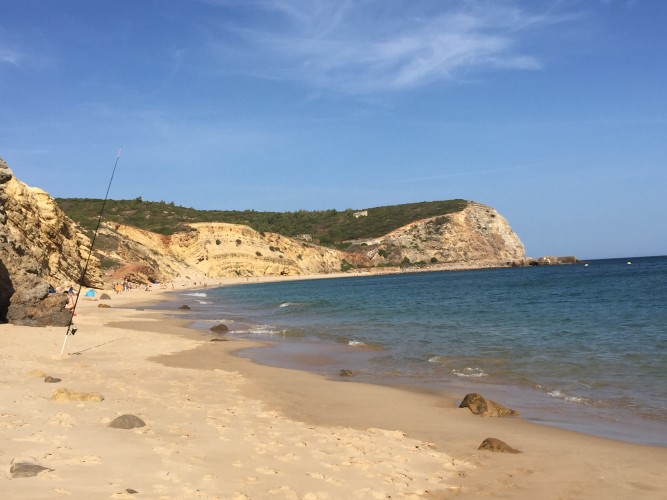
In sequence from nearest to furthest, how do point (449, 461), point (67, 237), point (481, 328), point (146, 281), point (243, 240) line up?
point (449, 461)
point (481, 328)
point (67, 237)
point (146, 281)
point (243, 240)

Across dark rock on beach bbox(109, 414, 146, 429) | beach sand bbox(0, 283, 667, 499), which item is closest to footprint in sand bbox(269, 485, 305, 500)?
beach sand bbox(0, 283, 667, 499)

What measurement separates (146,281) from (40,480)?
6036 centimetres

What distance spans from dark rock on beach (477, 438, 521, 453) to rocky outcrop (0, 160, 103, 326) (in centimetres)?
1566

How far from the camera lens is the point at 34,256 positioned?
105 feet

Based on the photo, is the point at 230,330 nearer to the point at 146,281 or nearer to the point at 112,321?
the point at 112,321

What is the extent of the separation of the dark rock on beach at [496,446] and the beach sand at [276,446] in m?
0.11

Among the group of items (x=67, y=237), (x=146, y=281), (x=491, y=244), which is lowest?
(x=146, y=281)

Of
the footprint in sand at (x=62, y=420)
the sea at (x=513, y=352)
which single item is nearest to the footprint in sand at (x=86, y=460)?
the footprint in sand at (x=62, y=420)

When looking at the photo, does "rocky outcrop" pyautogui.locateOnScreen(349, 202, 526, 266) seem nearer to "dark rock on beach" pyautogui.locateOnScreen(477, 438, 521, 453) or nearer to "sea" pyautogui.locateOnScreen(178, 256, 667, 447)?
"sea" pyautogui.locateOnScreen(178, 256, 667, 447)

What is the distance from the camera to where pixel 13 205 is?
1388 inches

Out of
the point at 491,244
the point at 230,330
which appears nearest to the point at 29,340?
the point at 230,330

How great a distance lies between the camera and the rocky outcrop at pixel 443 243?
4550 inches

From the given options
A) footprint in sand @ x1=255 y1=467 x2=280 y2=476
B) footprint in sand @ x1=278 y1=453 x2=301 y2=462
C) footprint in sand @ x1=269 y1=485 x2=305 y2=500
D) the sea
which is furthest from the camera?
the sea

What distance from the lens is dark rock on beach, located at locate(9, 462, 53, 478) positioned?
4724 mm
